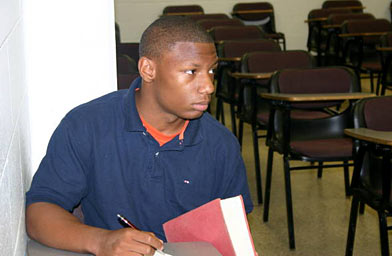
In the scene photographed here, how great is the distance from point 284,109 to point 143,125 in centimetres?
213

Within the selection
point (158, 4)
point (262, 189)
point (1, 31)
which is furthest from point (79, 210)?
point (158, 4)

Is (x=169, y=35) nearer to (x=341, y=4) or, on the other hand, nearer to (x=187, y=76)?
(x=187, y=76)

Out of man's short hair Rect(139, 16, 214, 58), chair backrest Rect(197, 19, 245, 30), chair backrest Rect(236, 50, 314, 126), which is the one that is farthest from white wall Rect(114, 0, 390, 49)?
man's short hair Rect(139, 16, 214, 58)

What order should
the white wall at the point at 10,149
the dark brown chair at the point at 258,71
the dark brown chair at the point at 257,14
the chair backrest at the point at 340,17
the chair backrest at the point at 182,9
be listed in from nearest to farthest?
the white wall at the point at 10,149
the dark brown chair at the point at 258,71
the chair backrest at the point at 340,17
the chair backrest at the point at 182,9
the dark brown chair at the point at 257,14

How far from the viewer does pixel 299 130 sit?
12.4 feet

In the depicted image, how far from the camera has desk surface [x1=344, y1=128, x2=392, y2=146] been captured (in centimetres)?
251

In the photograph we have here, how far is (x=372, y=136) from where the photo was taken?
8.57 feet

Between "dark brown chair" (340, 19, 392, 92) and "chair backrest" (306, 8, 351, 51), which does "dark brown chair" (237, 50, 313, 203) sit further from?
"chair backrest" (306, 8, 351, 51)

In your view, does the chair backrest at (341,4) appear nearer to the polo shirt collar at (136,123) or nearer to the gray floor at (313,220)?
the gray floor at (313,220)

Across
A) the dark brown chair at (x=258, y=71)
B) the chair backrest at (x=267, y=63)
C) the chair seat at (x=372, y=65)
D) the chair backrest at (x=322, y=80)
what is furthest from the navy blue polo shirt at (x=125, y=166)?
the chair seat at (x=372, y=65)

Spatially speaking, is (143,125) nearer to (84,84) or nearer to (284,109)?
(84,84)

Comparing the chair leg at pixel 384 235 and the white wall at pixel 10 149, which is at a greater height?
the white wall at pixel 10 149

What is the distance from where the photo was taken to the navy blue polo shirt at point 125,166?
1396mm

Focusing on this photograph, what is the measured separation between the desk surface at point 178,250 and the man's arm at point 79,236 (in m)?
0.01
